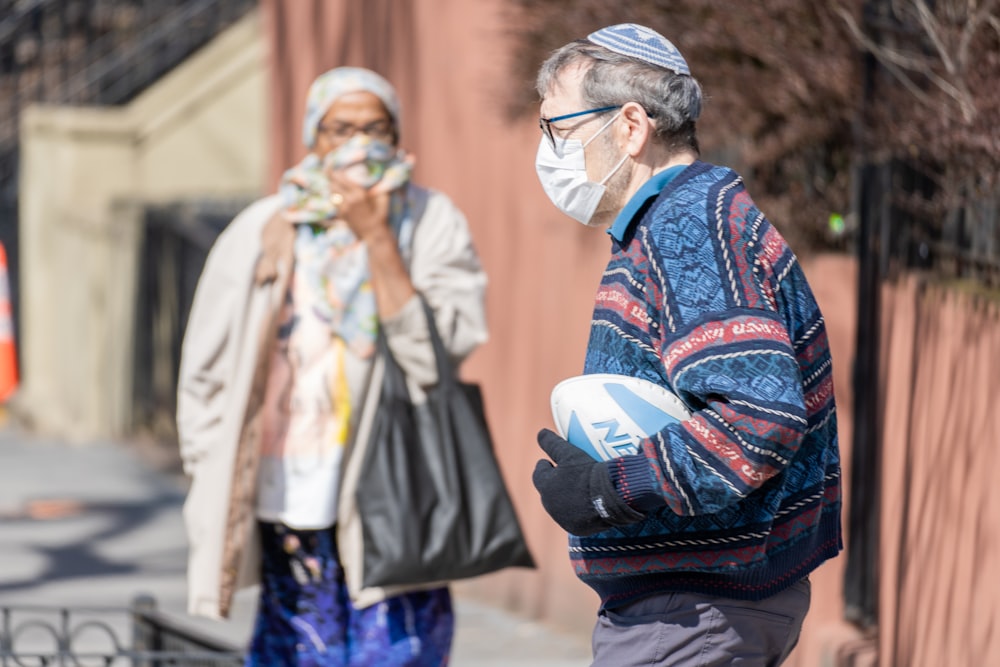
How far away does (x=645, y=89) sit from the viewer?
255 centimetres

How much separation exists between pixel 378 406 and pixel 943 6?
1916 mm

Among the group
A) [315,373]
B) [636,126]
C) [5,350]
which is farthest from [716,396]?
[5,350]

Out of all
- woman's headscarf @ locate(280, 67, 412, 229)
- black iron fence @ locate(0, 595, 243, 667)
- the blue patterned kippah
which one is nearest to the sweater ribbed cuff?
the blue patterned kippah

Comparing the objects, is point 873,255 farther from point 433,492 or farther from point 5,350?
point 5,350

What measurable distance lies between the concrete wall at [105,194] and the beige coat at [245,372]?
8.46 metres

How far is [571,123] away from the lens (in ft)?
8.63

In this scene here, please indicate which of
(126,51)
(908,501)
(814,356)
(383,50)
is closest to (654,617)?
(814,356)

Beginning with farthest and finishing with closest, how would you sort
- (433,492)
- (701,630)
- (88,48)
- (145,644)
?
(88,48), (145,644), (433,492), (701,630)

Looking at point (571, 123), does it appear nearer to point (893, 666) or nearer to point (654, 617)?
point (654, 617)

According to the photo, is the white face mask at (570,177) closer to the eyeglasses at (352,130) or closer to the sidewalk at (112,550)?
the eyeglasses at (352,130)

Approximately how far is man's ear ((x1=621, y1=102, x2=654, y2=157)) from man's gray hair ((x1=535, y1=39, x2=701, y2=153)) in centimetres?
1

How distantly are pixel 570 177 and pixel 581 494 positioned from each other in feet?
1.85

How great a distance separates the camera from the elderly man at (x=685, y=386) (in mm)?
2326

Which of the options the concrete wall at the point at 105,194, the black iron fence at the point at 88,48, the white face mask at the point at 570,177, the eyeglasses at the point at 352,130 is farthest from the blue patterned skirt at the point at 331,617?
the black iron fence at the point at 88,48
